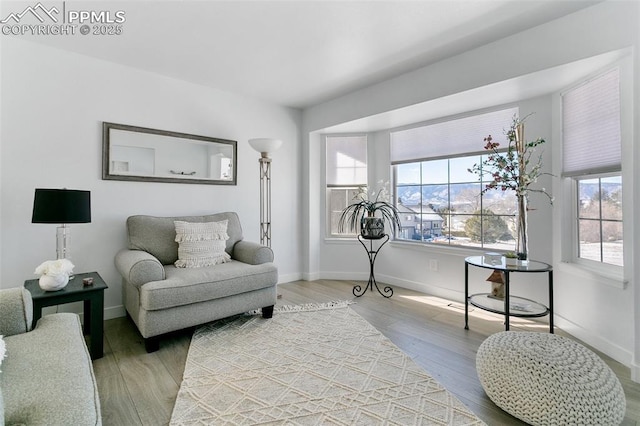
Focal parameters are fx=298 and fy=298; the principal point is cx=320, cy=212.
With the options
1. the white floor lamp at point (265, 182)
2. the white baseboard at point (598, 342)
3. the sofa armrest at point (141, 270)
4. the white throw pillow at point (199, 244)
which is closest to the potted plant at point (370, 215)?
the white floor lamp at point (265, 182)

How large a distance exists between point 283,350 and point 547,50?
3.03 metres

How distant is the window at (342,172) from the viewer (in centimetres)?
436

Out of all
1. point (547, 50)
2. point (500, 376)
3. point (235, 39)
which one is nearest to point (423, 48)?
point (547, 50)

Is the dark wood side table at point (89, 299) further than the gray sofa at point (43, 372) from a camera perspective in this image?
Yes

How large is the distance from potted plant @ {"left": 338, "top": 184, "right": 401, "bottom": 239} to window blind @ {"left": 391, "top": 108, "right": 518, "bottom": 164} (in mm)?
571

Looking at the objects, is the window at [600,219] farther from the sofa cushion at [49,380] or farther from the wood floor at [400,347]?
the sofa cushion at [49,380]

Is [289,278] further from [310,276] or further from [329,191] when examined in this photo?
[329,191]

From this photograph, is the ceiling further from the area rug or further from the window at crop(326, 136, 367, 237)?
the area rug

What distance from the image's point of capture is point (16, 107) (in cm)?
250

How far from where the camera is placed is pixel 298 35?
8.02 feet

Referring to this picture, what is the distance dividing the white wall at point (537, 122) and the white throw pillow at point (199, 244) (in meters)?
1.58

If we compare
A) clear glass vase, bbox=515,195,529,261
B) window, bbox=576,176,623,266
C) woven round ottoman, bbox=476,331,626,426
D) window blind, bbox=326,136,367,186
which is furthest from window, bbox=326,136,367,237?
woven round ottoman, bbox=476,331,626,426

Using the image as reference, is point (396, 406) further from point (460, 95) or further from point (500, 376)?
point (460, 95)

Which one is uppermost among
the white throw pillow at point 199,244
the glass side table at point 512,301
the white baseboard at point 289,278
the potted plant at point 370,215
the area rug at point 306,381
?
the potted plant at point 370,215
